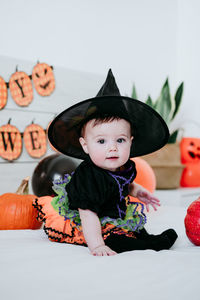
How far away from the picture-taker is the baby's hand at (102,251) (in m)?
0.76

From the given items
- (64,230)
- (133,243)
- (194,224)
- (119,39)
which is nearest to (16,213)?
(64,230)

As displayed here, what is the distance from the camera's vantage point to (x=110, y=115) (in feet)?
2.87

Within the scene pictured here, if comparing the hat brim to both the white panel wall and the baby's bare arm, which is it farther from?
the white panel wall

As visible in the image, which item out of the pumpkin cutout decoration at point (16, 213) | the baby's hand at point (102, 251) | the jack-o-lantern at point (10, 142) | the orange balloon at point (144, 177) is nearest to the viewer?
the baby's hand at point (102, 251)

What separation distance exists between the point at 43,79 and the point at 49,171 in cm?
92

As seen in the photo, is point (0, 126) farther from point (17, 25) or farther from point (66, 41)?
point (66, 41)

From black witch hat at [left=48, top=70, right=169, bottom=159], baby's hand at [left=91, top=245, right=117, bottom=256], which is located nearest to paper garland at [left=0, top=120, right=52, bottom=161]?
black witch hat at [left=48, top=70, right=169, bottom=159]

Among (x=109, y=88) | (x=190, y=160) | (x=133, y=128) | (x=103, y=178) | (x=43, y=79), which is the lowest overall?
(x=190, y=160)

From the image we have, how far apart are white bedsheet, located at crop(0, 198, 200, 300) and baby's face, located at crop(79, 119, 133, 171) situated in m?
0.24

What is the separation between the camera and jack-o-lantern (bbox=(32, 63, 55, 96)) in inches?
87.5

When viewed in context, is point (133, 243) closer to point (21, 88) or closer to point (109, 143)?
point (109, 143)

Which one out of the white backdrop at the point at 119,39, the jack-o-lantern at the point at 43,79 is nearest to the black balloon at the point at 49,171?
the jack-o-lantern at the point at 43,79

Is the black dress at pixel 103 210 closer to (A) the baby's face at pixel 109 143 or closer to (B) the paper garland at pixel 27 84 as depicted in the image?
(A) the baby's face at pixel 109 143

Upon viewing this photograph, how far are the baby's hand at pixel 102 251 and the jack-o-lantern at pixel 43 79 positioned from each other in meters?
1.64
